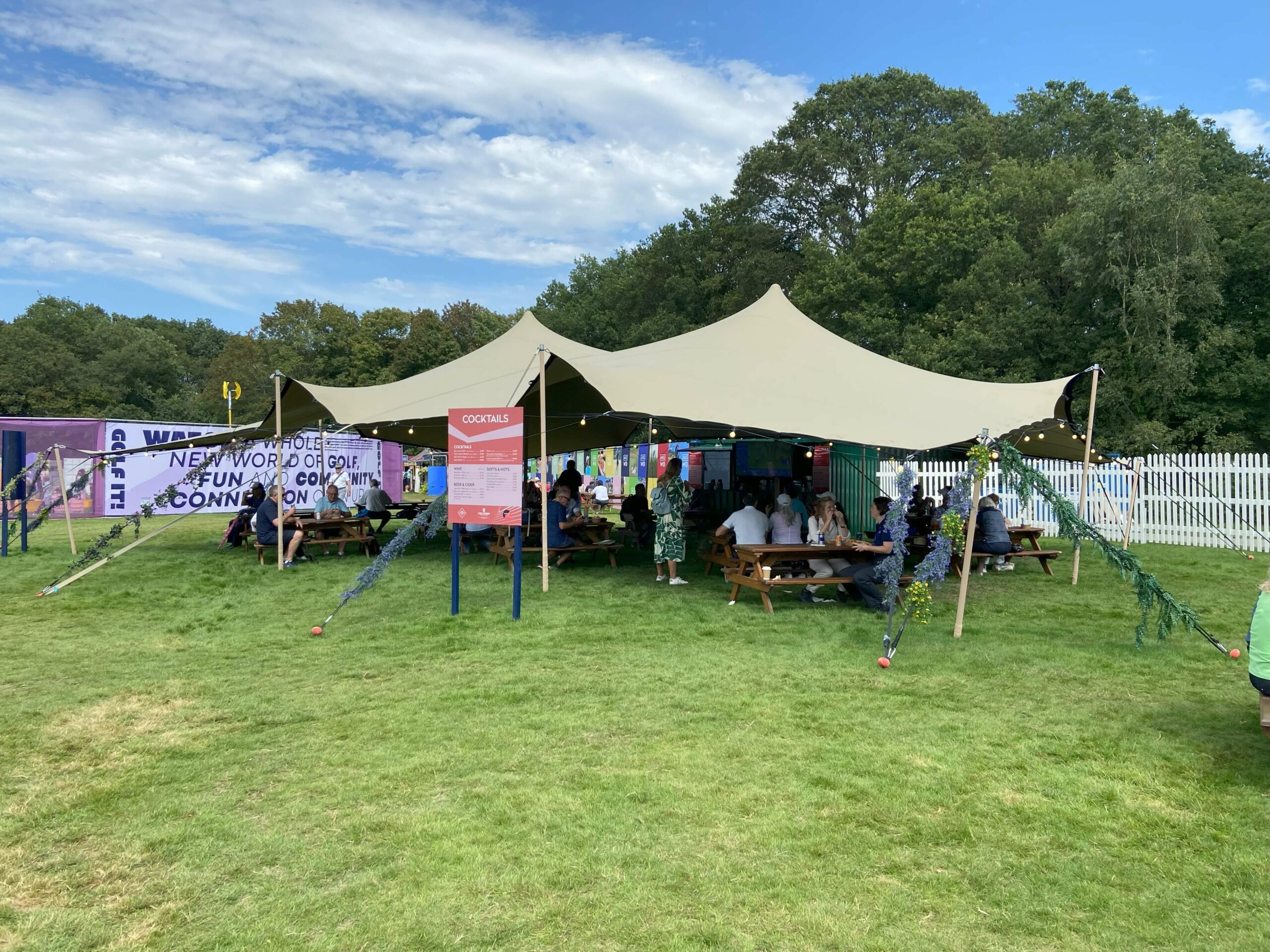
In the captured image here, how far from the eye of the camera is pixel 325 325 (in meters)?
42.6

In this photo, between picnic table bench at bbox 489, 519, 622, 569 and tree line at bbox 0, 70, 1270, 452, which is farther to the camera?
tree line at bbox 0, 70, 1270, 452

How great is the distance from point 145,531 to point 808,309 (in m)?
19.7

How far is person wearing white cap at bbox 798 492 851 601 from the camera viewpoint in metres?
7.88

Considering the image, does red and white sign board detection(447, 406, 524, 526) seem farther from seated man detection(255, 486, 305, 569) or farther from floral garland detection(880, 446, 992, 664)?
seated man detection(255, 486, 305, 569)

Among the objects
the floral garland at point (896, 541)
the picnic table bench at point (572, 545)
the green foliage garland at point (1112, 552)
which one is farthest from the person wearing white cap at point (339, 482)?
the green foliage garland at point (1112, 552)

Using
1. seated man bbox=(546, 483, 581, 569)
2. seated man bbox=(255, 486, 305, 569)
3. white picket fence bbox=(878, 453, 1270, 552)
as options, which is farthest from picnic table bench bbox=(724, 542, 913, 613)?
seated man bbox=(255, 486, 305, 569)

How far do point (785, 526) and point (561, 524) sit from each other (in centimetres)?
295

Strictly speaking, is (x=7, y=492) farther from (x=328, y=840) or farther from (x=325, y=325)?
(x=325, y=325)

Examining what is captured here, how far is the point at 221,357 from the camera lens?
141ft

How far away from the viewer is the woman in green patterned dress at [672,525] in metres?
8.82

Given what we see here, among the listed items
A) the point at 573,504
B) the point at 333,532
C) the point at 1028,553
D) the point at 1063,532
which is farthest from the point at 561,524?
the point at 1063,532

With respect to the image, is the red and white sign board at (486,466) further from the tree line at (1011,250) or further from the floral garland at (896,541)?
the tree line at (1011,250)

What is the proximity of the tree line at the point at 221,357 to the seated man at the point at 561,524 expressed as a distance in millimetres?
31121

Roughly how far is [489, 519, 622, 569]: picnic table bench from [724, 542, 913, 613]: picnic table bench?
2.52 m
